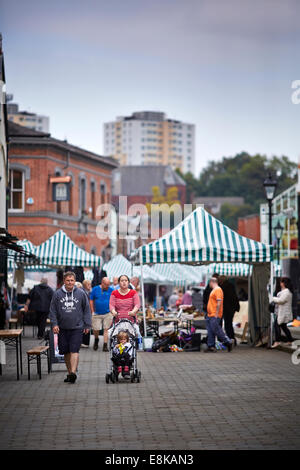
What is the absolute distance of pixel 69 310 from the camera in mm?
15477

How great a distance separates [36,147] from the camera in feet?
181

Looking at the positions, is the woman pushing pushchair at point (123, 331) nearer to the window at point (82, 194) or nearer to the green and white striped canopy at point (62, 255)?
the green and white striped canopy at point (62, 255)

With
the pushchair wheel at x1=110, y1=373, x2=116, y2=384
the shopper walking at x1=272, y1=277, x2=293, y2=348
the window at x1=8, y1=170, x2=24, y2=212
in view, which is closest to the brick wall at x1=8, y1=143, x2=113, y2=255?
the window at x1=8, y1=170, x2=24, y2=212

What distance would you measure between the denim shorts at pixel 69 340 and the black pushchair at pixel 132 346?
605mm

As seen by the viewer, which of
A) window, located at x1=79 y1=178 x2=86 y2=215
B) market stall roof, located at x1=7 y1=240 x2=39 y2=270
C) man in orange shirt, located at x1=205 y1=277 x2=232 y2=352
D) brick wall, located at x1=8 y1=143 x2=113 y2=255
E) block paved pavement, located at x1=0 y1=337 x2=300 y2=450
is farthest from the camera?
window, located at x1=79 y1=178 x2=86 y2=215

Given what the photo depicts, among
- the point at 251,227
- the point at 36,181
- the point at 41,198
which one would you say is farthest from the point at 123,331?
the point at 251,227

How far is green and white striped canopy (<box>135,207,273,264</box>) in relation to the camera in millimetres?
22812

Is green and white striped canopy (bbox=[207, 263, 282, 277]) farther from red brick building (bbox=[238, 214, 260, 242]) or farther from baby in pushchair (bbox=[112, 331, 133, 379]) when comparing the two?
red brick building (bbox=[238, 214, 260, 242])

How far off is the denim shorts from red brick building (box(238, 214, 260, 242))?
61.3 m

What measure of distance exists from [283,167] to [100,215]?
79893 mm

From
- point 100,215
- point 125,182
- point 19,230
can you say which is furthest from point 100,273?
point 125,182

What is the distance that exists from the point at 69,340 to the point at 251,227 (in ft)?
222

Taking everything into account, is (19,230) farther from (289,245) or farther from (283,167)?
(283,167)
